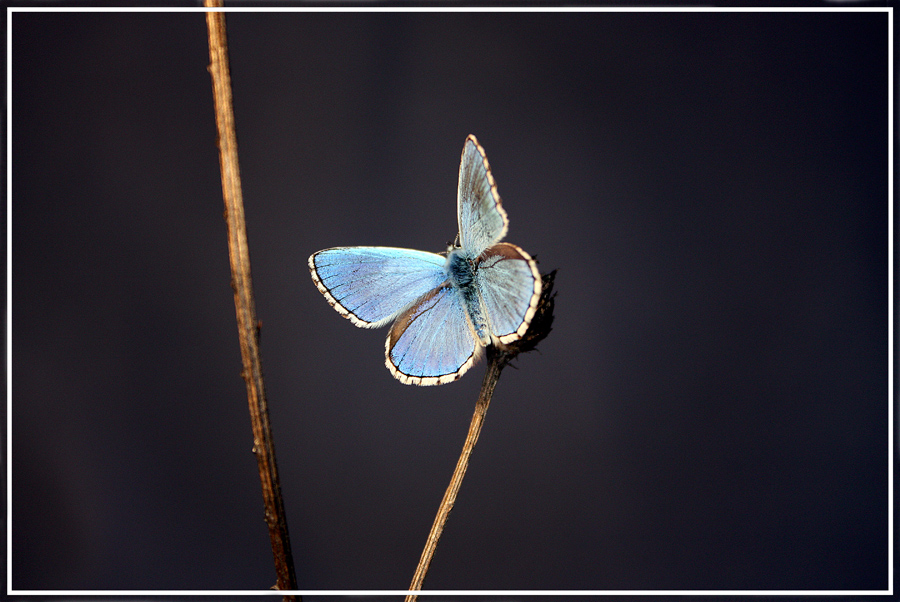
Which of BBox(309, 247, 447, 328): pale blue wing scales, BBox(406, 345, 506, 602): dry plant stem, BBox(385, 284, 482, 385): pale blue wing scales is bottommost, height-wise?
BBox(406, 345, 506, 602): dry plant stem

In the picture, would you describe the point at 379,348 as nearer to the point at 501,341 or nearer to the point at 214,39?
→ the point at 501,341

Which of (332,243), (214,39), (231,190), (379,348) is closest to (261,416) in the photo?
(231,190)

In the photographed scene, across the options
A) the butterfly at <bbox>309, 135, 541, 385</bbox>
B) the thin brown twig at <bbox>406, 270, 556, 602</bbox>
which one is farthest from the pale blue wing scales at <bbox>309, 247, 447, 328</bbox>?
the thin brown twig at <bbox>406, 270, 556, 602</bbox>

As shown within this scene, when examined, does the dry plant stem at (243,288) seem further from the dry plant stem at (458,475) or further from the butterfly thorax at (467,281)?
the butterfly thorax at (467,281)

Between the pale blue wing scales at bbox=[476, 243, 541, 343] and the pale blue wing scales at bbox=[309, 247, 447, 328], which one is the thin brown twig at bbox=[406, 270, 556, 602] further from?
the pale blue wing scales at bbox=[309, 247, 447, 328]

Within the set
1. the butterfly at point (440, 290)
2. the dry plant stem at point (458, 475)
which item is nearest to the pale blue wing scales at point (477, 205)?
the butterfly at point (440, 290)

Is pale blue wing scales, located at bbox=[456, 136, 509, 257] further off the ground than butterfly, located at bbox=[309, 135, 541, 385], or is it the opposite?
pale blue wing scales, located at bbox=[456, 136, 509, 257]
